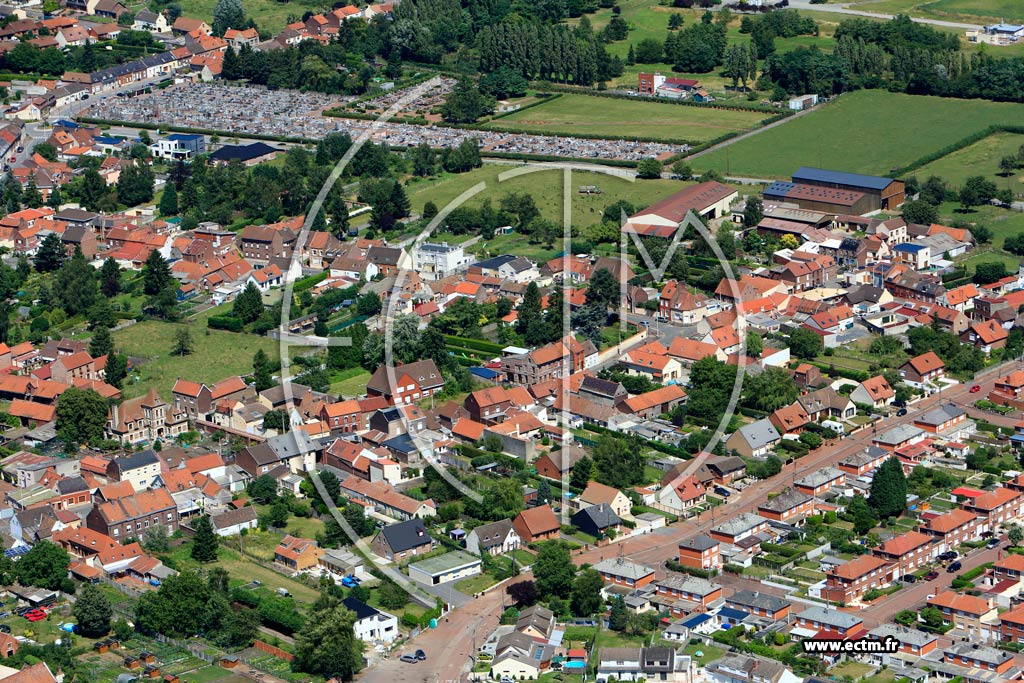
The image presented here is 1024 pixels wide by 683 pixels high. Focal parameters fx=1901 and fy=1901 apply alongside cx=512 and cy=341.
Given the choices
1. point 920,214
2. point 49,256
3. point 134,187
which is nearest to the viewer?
point 49,256

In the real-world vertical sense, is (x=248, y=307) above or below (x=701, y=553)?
above

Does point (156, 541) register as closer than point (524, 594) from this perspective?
No

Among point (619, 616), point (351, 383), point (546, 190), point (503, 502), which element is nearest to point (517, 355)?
point (351, 383)

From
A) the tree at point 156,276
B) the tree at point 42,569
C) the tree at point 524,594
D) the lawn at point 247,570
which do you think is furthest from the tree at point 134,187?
the tree at point 524,594

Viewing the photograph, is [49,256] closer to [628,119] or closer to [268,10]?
[628,119]

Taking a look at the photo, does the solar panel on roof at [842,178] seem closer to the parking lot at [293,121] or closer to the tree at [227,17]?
the parking lot at [293,121]

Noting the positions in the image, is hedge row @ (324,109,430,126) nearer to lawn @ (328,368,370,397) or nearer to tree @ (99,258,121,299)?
tree @ (99,258,121,299)
